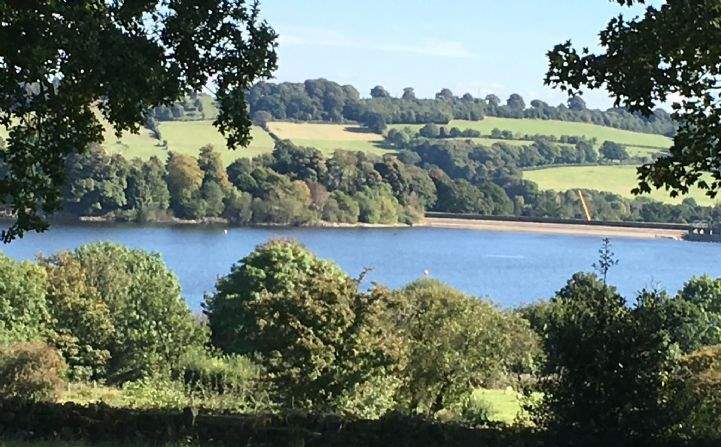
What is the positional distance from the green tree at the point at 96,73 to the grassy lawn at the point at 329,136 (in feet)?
475

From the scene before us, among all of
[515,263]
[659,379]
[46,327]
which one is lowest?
[515,263]

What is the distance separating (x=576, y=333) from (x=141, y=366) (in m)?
35.0

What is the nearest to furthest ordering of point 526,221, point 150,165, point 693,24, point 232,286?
point 693,24 < point 232,286 < point 150,165 < point 526,221

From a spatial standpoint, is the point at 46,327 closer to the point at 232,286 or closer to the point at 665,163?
the point at 232,286

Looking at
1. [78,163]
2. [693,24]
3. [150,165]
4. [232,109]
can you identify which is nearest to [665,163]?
[693,24]

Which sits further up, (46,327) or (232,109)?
(232,109)

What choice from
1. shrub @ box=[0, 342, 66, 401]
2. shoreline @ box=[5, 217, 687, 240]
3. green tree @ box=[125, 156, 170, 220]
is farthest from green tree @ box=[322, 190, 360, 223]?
shrub @ box=[0, 342, 66, 401]

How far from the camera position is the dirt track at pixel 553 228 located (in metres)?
141

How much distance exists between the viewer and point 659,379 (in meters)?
10.3

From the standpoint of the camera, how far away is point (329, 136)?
567 ft

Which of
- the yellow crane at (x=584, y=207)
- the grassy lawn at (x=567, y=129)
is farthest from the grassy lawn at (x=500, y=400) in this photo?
the grassy lawn at (x=567, y=129)

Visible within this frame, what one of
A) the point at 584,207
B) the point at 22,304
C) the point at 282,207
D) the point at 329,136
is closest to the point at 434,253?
the point at 282,207

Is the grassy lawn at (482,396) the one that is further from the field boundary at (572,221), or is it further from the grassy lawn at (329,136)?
the grassy lawn at (329,136)

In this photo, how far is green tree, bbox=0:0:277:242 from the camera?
10.3 metres
